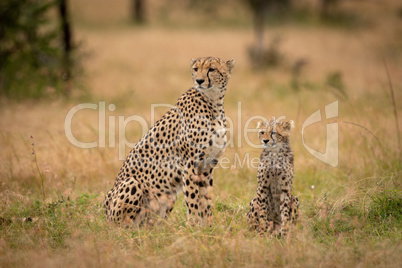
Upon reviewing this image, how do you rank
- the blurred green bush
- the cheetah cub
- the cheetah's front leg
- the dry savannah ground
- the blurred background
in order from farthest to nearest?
the blurred green bush, the blurred background, the cheetah cub, the cheetah's front leg, the dry savannah ground

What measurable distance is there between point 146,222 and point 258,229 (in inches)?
41.6

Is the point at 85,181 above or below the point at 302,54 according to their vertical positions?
below

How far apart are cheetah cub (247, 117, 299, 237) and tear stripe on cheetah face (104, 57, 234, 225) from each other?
1.38ft

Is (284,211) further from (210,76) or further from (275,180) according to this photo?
(210,76)

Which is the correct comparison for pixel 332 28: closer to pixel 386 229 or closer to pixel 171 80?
pixel 171 80

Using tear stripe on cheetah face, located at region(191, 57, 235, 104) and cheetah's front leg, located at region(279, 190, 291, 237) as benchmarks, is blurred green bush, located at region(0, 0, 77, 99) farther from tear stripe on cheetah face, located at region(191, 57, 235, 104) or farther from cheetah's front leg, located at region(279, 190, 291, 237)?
cheetah's front leg, located at region(279, 190, 291, 237)

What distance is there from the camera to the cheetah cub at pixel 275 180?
13.5 feet

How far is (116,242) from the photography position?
Result: 3971 millimetres

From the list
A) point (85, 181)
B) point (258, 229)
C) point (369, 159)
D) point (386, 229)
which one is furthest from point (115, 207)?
point (369, 159)

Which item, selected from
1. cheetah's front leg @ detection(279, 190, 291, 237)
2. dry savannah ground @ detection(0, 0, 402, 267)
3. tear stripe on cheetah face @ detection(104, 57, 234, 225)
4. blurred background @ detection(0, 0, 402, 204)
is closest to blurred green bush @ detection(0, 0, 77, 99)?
blurred background @ detection(0, 0, 402, 204)

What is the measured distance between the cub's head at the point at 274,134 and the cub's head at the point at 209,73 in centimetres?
59

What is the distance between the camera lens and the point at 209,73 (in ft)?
13.8

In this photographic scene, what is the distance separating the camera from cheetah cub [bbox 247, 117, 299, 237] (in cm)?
411

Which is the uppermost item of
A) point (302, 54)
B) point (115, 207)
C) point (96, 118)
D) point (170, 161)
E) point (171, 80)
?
point (302, 54)
